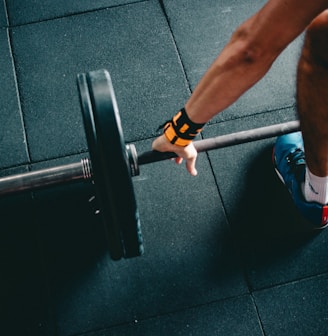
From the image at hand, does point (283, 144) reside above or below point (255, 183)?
above

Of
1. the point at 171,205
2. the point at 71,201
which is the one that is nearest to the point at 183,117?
the point at 171,205

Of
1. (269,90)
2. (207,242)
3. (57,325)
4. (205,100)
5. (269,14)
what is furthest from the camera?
(269,90)

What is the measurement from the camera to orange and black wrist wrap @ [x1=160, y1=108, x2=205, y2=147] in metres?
1.09

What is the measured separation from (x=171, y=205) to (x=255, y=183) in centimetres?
30

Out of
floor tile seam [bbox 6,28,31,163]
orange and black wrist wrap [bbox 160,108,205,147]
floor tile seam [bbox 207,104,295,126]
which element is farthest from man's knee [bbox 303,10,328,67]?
floor tile seam [bbox 6,28,31,163]

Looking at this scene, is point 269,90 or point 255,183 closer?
point 255,183

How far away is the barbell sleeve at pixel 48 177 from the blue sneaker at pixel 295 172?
662 millimetres

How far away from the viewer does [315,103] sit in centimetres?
116

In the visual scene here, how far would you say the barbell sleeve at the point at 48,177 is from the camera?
1.16 meters

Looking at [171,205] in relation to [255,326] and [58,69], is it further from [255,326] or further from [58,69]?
[58,69]

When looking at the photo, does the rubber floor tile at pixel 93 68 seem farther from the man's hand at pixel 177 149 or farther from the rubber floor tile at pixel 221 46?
the man's hand at pixel 177 149

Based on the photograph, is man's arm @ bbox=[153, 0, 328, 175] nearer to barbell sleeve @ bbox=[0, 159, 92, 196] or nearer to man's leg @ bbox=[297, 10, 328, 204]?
man's leg @ bbox=[297, 10, 328, 204]

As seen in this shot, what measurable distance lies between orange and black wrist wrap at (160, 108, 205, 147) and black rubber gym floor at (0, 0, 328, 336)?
42cm

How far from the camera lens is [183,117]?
1.10 metres
